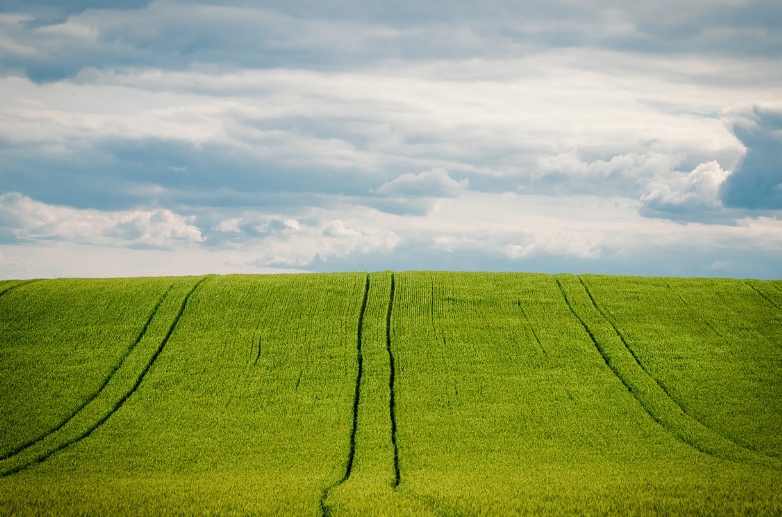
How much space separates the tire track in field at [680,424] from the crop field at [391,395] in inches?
3.8

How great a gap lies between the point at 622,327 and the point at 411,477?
1928 cm

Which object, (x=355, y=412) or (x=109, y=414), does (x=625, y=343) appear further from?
(x=109, y=414)

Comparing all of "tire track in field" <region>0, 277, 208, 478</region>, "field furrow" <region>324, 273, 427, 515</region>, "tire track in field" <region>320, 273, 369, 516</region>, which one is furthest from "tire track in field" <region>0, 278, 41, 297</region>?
"field furrow" <region>324, 273, 427, 515</region>

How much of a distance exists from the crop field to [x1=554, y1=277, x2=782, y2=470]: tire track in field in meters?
0.10

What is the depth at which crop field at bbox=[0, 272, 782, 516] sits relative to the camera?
18156 mm

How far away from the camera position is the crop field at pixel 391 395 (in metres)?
18.2

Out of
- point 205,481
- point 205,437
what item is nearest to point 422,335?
point 205,437

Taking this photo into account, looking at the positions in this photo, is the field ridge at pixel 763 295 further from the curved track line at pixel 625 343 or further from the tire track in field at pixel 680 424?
the tire track in field at pixel 680 424

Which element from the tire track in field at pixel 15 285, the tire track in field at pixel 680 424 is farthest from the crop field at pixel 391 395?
the tire track in field at pixel 15 285

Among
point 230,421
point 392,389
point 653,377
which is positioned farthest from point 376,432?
point 653,377

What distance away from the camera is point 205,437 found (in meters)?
24.3

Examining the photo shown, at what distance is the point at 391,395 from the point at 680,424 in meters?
12.6

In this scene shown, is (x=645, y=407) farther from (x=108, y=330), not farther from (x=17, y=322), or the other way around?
(x=17, y=322)

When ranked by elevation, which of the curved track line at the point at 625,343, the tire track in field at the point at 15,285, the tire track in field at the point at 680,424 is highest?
the tire track in field at the point at 15,285
